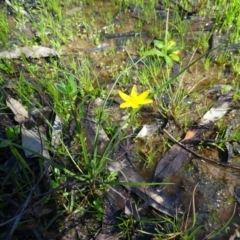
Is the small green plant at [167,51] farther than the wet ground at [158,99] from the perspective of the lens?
Yes

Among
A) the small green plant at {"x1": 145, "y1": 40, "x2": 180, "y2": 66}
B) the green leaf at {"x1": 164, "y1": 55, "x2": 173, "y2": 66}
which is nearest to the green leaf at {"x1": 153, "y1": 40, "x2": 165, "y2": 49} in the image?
the small green plant at {"x1": 145, "y1": 40, "x2": 180, "y2": 66}

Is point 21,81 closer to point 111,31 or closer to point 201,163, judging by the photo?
point 111,31

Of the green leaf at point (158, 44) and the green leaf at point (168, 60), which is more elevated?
the green leaf at point (158, 44)

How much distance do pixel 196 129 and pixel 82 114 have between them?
2.41 ft

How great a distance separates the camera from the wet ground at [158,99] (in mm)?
1747

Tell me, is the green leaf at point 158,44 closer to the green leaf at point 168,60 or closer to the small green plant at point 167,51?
the small green plant at point 167,51

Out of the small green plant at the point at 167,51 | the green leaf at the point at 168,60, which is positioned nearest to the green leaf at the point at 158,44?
the small green plant at the point at 167,51

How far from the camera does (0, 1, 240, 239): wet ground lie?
1.75 metres

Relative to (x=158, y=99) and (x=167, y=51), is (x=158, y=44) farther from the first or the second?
(x=158, y=99)

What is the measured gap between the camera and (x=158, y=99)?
83.7 inches

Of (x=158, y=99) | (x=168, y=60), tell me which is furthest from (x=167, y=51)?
(x=158, y=99)

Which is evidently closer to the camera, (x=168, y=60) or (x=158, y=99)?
(x=158, y=99)

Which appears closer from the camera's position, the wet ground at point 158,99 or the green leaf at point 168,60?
the wet ground at point 158,99

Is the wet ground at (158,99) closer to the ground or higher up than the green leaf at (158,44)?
closer to the ground
